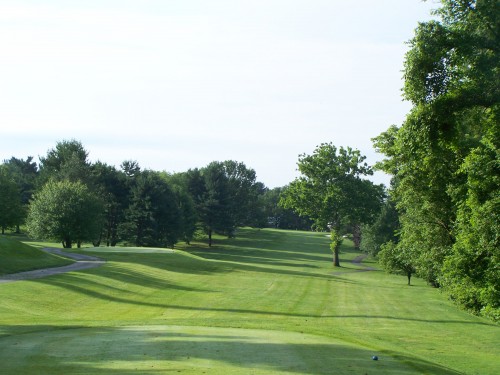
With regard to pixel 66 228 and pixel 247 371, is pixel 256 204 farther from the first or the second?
pixel 247 371

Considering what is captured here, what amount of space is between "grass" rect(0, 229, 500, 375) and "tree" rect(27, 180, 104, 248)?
28.5 feet

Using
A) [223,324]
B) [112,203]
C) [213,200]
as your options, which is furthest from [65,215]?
[223,324]

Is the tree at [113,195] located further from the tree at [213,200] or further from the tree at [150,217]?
the tree at [213,200]

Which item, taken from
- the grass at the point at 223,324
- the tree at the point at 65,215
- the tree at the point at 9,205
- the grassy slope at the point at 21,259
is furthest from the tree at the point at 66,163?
the grassy slope at the point at 21,259

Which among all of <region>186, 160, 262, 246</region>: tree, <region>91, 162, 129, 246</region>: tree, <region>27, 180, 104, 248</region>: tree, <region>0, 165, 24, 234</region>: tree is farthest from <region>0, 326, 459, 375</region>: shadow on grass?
<region>186, 160, 262, 246</region>: tree

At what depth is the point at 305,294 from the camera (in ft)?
145

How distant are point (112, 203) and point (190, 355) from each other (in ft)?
314

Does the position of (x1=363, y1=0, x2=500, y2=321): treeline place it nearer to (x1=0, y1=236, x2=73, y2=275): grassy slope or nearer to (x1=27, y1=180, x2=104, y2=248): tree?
(x1=0, y1=236, x2=73, y2=275): grassy slope

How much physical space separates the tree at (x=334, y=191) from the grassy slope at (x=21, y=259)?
1457 inches

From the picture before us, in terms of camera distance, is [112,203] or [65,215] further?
[112,203]

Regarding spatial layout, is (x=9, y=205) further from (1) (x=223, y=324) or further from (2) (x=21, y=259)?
(1) (x=223, y=324)

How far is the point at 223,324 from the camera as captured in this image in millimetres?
22500

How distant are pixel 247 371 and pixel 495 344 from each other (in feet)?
57.5

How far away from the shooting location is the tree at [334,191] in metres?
76.7
